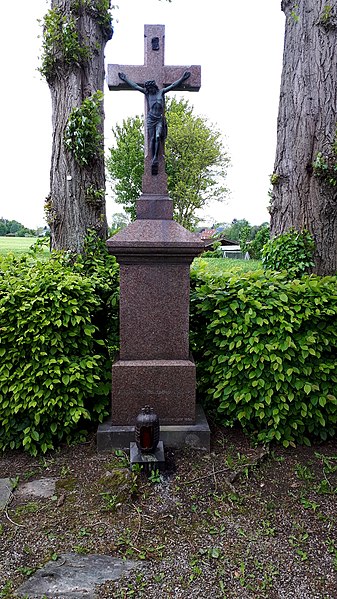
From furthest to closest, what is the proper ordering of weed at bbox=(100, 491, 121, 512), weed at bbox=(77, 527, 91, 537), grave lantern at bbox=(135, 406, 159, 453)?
grave lantern at bbox=(135, 406, 159, 453) < weed at bbox=(100, 491, 121, 512) < weed at bbox=(77, 527, 91, 537)

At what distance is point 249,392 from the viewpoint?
11.8ft

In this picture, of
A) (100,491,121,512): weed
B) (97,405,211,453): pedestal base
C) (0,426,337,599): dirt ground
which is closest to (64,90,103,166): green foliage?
(97,405,211,453): pedestal base

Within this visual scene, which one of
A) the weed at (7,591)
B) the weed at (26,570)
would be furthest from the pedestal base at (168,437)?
the weed at (7,591)

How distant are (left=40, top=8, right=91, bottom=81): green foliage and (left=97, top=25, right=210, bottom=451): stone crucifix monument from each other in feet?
3.44

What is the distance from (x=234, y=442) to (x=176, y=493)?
0.90 metres

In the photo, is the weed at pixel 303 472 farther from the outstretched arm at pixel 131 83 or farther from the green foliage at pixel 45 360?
the outstretched arm at pixel 131 83

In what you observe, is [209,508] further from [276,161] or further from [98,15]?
[98,15]

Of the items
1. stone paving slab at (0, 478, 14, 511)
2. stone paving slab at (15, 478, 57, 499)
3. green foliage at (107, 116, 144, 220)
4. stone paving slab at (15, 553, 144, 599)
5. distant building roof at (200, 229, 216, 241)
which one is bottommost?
stone paving slab at (15, 553, 144, 599)

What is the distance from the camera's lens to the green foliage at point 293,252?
463cm

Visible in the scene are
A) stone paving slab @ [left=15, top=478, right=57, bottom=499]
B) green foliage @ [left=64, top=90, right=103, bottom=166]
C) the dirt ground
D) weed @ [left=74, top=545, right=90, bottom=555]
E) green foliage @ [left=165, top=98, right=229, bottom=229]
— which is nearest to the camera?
the dirt ground

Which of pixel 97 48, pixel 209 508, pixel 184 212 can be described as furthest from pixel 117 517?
pixel 184 212

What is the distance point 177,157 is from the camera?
86.4ft

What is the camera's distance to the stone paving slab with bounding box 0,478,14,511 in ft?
9.51

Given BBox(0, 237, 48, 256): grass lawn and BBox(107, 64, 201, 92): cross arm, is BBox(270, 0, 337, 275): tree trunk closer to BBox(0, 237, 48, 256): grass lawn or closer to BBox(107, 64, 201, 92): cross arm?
BBox(107, 64, 201, 92): cross arm
